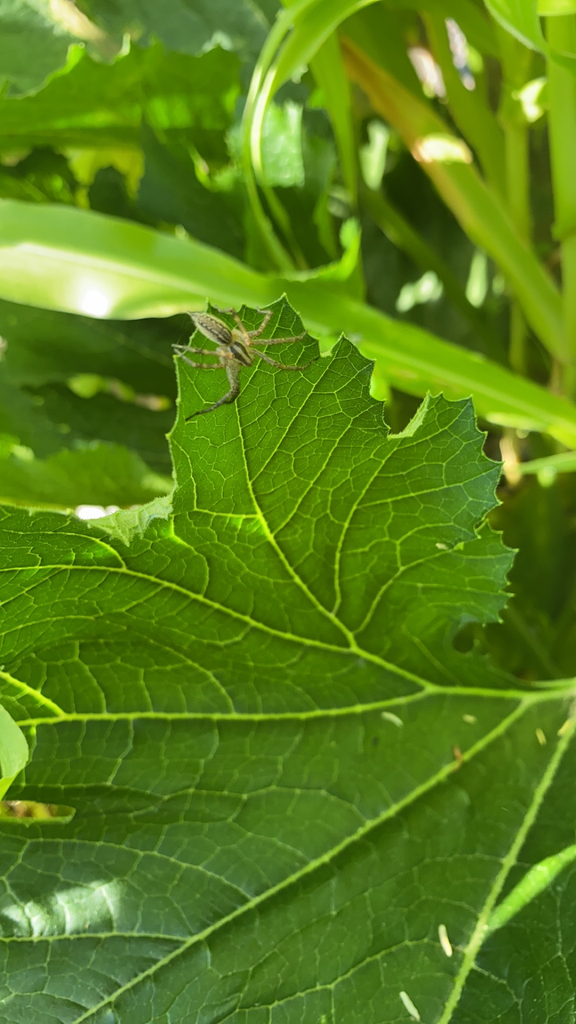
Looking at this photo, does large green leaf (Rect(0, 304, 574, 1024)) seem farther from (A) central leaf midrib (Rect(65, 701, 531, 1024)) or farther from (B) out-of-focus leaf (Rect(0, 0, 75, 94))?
(B) out-of-focus leaf (Rect(0, 0, 75, 94))

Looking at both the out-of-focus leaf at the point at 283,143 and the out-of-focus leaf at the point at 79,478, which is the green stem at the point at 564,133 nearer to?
the out-of-focus leaf at the point at 283,143

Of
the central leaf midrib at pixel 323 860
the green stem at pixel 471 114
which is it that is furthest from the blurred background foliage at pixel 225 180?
the central leaf midrib at pixel 323 860

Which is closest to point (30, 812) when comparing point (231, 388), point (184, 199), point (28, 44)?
point (231, 388)

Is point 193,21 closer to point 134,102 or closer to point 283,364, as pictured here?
point 134,102

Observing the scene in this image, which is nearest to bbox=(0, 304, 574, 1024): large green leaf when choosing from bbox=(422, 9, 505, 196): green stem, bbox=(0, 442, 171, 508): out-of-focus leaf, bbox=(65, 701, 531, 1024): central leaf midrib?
bbox=(65, 701, 531, 1024): central leaf midrib

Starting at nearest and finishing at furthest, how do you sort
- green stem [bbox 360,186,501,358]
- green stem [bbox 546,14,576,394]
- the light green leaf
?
the light green leaf, green stem [bbox 546,14,576,394], green stem [bbox 360,186,501,358]

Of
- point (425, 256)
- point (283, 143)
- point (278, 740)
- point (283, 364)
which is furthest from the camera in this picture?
point (425, 256)
